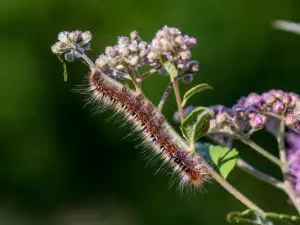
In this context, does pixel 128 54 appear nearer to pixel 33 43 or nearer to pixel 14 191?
pixel 33 43

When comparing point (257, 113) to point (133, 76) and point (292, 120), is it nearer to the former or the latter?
point (292, 120)

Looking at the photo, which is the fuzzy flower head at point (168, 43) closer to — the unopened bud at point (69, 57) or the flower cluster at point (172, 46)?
the flower cluster at point (172, 46)

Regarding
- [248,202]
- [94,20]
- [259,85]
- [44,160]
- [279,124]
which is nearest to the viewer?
[248,202]

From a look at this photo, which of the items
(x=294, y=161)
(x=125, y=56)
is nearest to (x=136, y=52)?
(x=125, y=56)

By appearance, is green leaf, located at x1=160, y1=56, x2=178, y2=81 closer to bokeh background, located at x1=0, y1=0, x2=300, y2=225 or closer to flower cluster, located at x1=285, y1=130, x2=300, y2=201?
flower cluster, located at x1=285, y1=130, x2=300, y2=201

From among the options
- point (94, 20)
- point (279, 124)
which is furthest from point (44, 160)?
point (279, 124)

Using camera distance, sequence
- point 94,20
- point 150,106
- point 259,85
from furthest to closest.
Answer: point 94,20 < point 259,85 < point 150,106
